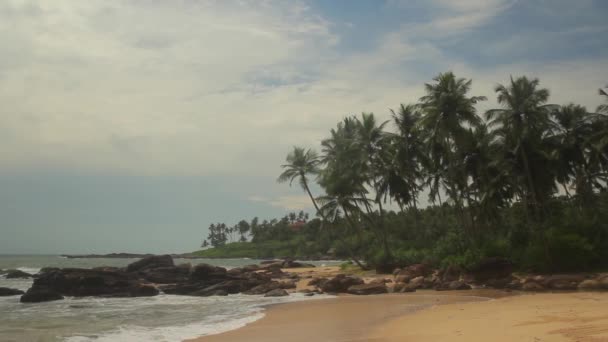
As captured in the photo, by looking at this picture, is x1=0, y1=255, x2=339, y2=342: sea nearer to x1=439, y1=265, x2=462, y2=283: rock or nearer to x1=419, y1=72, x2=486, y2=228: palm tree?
x1=439, y1=265, x2=462, y2=283: rock

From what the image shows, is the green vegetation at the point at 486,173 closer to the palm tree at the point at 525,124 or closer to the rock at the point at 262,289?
the palm tree at the point at 525,124

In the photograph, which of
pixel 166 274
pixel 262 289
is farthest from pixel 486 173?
pixel 166 274

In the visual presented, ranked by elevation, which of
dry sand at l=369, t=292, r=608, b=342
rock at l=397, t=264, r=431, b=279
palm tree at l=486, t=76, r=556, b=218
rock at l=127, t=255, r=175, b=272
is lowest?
dry sand at l=369, t=292, r=608, b=342

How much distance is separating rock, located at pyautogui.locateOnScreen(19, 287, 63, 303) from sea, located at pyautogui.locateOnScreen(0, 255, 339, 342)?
0.57 metres

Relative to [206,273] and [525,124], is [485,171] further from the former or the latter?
[206,273]

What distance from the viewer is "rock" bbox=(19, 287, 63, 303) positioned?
2897 cm

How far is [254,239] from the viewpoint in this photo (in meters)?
134

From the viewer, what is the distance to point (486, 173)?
121ft

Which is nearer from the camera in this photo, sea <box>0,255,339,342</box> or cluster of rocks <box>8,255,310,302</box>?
sea <box>0,255,339,342</box>

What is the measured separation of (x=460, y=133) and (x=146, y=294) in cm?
2366

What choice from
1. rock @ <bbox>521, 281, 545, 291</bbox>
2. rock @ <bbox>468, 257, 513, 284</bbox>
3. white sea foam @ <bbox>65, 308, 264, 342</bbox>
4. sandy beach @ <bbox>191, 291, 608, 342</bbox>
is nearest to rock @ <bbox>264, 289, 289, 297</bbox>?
sandy beach @ <bbox>191, 291, 608, 342</bbox>

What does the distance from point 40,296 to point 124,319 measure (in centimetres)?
1352

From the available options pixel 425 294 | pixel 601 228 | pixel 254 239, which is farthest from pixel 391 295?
pixel 254 239

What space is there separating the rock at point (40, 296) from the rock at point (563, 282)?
2777cm
